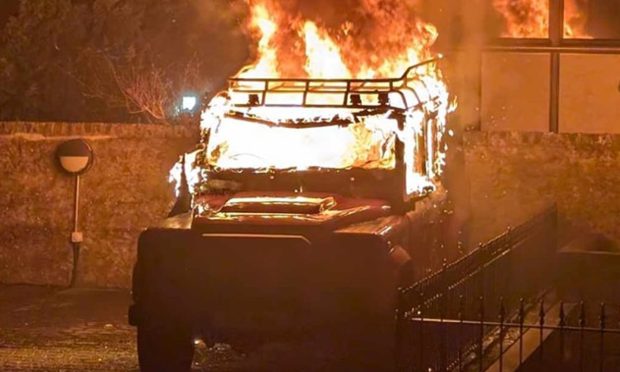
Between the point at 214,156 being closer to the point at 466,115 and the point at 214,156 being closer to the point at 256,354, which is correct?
the point at 256,354

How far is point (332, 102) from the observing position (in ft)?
42.7

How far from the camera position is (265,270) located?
10773 millimetres

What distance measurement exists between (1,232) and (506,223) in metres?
6.30

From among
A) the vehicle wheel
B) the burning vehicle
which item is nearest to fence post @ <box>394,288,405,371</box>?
the burning vehicle

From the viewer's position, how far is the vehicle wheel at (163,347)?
11180 mm

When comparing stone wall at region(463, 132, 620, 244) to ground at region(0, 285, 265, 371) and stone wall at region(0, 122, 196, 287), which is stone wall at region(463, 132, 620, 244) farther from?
ground at region(0, 285, 265, 371)

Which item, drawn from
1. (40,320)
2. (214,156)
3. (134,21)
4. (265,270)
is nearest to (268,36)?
(214,156)

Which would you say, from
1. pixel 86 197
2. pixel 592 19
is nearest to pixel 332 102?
pixel 86 197

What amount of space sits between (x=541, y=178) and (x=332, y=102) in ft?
13.4

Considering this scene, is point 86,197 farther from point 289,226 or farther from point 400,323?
point 400,323

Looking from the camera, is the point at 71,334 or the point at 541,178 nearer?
the point at 71,334

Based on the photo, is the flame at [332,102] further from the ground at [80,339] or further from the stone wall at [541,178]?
the ground at [80,339]

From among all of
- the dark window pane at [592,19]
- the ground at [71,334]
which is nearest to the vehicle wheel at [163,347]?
the ground at [71,334]

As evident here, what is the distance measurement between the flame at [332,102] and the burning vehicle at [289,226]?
0.02 meters
